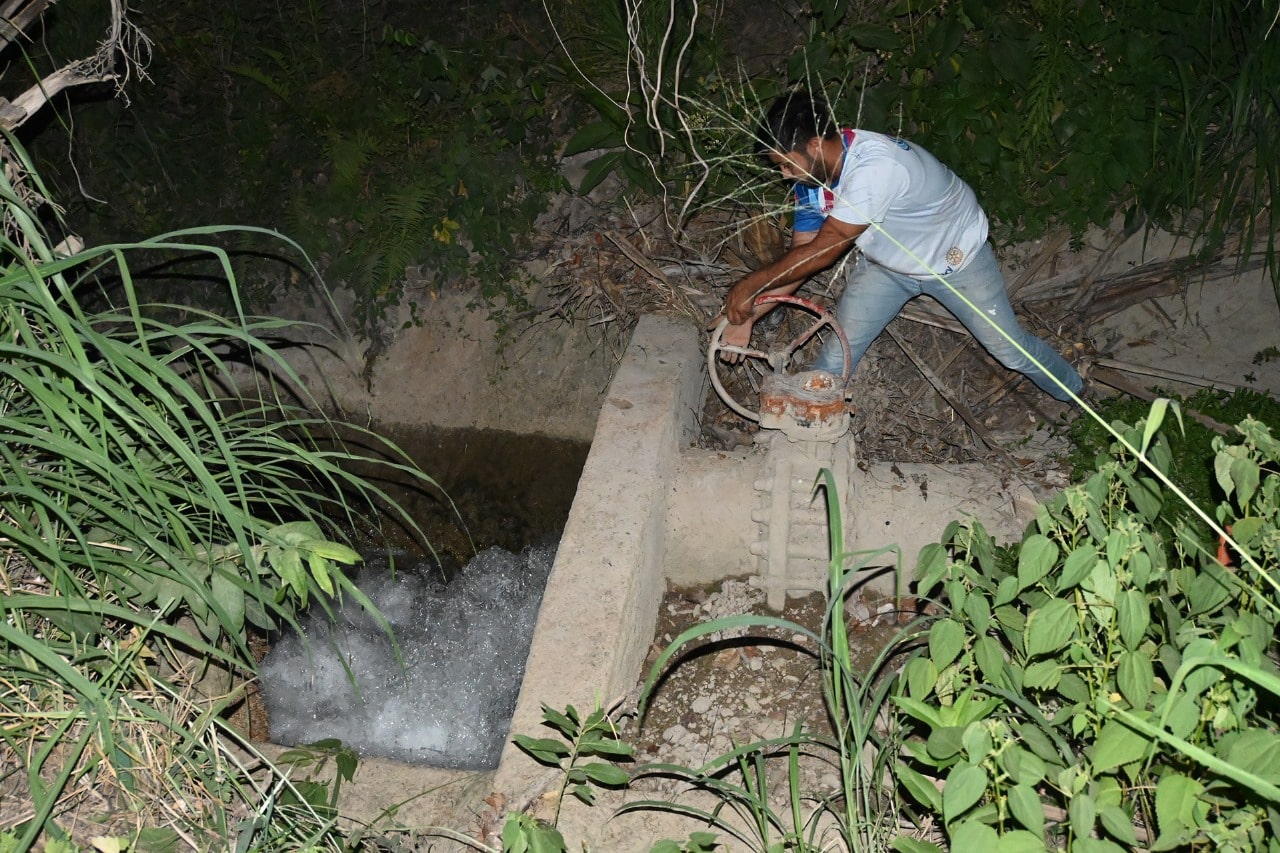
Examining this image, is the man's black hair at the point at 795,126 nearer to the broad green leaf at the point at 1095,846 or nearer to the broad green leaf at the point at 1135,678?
the broad green leaf at the point at 1135,678

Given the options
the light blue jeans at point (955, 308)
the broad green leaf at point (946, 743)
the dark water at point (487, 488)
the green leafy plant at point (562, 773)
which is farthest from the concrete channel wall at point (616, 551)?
the dark water at point (487, 488)

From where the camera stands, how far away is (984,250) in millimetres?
3977

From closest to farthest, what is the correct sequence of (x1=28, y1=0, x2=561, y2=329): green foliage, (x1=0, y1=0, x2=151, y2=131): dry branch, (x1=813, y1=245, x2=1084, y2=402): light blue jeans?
(x1=0, y1=0, x2=151, y2=131): dry branch → (x1=813, y1=245, x2=1084, y2=402): light blue jeans → (x1=28, y1=0, x2=561, y2=329): green foliage

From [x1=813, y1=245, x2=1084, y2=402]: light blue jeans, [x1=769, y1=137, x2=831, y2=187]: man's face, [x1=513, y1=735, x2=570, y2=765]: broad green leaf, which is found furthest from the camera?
[x1=813, y1=245, x2=1084, y2=402]: light blue jeans

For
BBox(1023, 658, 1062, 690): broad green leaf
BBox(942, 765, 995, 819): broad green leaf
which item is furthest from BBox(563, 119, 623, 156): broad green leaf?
BBox(942, 765, 995, 819): broad green leaf

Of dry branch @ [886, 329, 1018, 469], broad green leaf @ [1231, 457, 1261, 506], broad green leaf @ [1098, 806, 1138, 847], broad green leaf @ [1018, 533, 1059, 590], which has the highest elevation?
broad green leaf @ [1231, 457, 1261, 506]

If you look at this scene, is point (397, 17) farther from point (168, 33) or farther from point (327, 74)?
point (168, 33)

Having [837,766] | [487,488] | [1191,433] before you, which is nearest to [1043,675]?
[837,766]

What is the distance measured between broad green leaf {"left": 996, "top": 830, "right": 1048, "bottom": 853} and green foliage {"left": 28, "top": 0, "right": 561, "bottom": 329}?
167 inches

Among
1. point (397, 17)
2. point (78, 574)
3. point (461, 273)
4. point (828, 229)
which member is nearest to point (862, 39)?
point (828, 229)

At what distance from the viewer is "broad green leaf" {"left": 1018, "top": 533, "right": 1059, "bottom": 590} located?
1.85 meters

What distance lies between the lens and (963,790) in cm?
165

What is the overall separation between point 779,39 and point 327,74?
A: 277cm

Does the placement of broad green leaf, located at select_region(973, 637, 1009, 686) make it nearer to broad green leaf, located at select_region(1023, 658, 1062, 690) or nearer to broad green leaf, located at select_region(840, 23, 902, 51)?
broad green leaf, located at select_region(1023, 658, 1062, 690)
